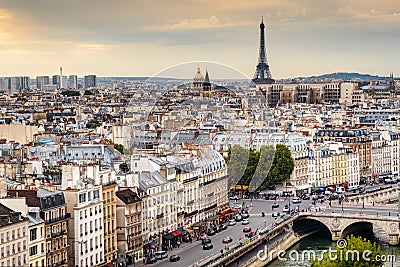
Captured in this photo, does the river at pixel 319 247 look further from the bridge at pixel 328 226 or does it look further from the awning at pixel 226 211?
the awning at pixel 226 211

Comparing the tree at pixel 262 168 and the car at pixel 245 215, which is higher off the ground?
the tree at pixel 262 168

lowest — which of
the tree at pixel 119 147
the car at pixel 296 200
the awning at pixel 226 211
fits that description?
the car at pixel 296 200

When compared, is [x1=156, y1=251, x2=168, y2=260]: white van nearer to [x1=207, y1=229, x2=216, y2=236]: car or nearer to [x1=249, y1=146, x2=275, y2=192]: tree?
[x1=207, y1=229, x2=216, y2=236]: car

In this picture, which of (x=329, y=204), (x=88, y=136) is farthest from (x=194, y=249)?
(x=88, y=136)

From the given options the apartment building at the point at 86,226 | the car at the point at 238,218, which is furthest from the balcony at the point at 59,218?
the car at the point at 238,218

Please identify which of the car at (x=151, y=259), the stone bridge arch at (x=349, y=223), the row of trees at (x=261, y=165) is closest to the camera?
A: the car at (x=151, y=259)

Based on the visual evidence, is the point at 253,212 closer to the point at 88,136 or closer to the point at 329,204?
the point at 329,204

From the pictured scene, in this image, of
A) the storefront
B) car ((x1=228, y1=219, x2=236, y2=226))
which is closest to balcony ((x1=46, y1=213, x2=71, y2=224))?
car ((x1=228, y1=219, x2=236, y2=226))

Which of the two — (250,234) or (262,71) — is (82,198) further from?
(262,71)
